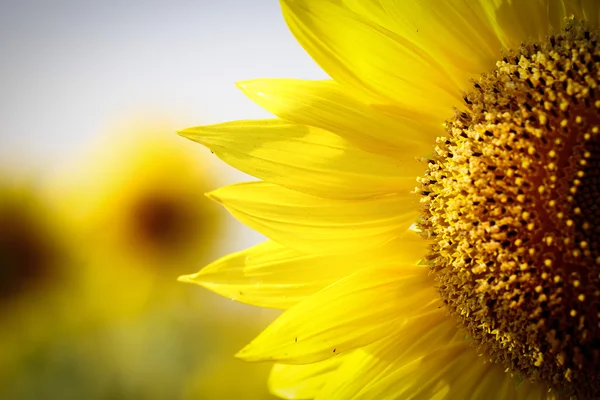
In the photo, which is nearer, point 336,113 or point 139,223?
point 336,113

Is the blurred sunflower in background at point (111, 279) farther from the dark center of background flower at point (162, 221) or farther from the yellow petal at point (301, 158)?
the yellow petal at point (301, 158)

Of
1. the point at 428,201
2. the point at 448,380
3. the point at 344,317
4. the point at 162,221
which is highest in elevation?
the point at 162,221

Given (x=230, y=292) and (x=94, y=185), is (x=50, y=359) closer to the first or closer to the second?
(x=94, y=185)

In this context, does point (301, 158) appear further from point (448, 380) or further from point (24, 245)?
point (24, 245)

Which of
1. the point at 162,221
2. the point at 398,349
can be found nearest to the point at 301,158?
the point at 398,349

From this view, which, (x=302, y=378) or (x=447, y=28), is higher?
(x=447, y=28)

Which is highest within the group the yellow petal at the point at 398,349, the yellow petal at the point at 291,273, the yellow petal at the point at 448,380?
the yellow petal at the point at 291,273

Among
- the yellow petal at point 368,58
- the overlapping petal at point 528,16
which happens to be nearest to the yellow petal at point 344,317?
the yellow petal at point 368,58
